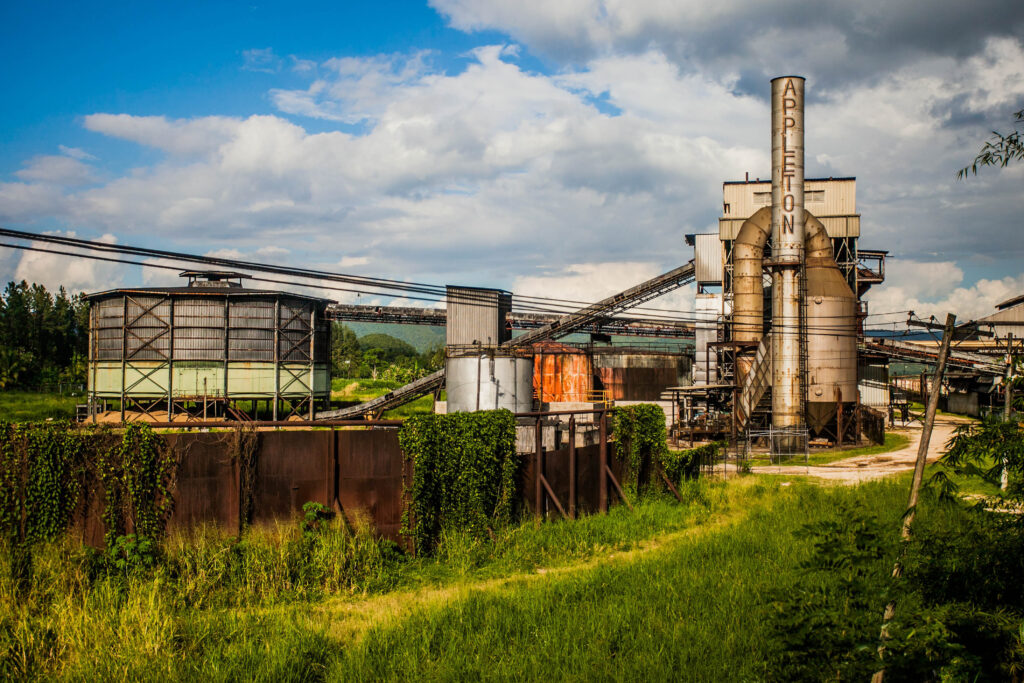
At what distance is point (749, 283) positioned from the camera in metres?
34.7

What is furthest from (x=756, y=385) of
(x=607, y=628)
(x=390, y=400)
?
(x=607, y=628)

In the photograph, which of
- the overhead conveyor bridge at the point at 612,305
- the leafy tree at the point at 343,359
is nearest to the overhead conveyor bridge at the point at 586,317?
the overhead conveyor bridge at the point at 612,305

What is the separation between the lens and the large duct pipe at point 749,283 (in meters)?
34.5

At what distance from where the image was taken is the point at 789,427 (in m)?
30.9

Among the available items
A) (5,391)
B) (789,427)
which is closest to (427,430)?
(789,427)

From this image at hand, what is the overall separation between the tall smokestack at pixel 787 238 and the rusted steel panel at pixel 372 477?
22.7 m

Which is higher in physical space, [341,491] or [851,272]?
[851,272]

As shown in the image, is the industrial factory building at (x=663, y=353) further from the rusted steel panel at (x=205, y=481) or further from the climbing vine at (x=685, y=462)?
the rusted steel panel at (x=205, y=481)

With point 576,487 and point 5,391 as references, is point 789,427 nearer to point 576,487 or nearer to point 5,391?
point 576,487

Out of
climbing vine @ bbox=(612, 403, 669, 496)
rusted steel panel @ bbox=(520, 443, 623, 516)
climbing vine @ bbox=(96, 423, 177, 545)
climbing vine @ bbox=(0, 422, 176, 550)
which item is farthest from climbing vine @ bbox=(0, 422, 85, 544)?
climbing vine @ bbox=(612, 403, 669, 496)

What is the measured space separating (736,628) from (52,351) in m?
88.1

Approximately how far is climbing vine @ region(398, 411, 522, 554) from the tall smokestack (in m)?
20.4

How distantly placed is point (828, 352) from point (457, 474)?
2356 centimetres

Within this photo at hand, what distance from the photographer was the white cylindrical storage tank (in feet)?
92.8
